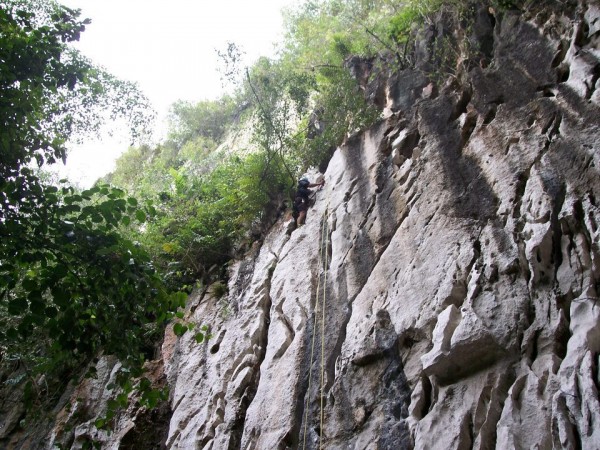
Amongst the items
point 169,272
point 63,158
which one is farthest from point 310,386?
point 169,272

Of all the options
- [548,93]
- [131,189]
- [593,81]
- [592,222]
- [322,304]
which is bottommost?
[592,222]

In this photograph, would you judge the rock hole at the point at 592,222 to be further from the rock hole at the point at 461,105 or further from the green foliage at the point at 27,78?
the green foliage at the point at 27,78

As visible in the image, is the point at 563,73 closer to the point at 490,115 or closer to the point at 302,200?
the point at 490,115

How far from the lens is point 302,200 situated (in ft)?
31.2

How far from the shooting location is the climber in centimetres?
924

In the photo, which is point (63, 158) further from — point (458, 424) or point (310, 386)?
point (458, 424)

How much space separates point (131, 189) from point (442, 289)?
14.7m

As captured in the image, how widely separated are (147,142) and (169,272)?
12354mm

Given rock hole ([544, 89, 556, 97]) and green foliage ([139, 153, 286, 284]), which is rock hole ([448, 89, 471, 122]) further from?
green foliage ([139, 153, 286, 284])

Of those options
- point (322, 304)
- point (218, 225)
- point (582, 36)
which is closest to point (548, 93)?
point (582, 36)

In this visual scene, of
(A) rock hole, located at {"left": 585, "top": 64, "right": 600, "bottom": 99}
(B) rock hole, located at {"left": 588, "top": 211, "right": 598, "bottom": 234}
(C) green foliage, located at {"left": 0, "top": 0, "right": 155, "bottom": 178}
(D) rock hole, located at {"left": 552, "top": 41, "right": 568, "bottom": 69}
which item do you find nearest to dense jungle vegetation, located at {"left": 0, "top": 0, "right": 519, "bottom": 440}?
(C) green foliage, located at {"left": 0, "top": 0, "right": 155, "bottom": 178}

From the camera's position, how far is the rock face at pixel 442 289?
14.5ft

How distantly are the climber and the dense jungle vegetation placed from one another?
2.98 feet

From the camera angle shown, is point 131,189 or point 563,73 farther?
point 131,189
